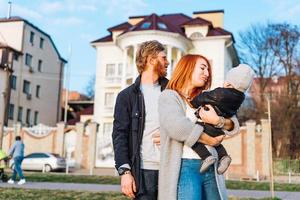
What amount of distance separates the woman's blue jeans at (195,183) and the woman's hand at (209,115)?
292 mm

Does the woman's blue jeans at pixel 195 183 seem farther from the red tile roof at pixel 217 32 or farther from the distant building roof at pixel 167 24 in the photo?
the red tile roof at pixel 217 32

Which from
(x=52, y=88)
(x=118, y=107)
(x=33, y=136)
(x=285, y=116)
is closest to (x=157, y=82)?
(x=118, y=107)

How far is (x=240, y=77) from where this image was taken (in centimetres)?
321

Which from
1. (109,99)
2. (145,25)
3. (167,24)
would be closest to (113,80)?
(109,99)

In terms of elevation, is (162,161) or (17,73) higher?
(17,73)

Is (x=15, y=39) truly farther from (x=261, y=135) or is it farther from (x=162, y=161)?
(x=162, y=161)

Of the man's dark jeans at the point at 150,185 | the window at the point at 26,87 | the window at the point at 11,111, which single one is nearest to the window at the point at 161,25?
the window at the point at 26,87

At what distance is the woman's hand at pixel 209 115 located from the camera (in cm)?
315

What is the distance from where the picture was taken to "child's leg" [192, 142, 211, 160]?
10.4 ft

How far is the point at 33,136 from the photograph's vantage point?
35562 millimetres

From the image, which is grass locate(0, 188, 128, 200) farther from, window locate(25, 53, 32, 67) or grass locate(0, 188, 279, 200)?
window locate(25, 53, 32, 67)

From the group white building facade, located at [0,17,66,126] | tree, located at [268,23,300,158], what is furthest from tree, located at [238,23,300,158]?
white building facade, located at [0,17,66,126]

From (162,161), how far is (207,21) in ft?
139

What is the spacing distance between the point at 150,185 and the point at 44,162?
2803 centimetres
